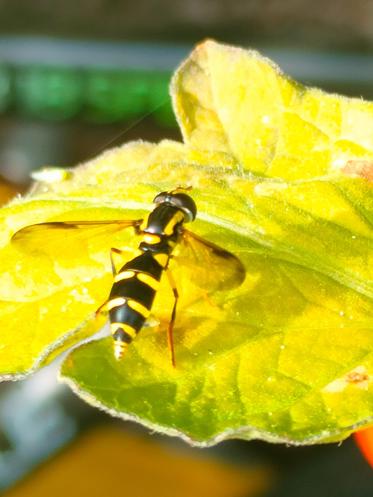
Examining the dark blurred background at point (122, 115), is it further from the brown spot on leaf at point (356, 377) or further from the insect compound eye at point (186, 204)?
the brown spot on leaf at point (356, 377)

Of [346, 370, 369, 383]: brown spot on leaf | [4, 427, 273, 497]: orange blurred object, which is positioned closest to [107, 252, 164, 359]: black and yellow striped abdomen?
[346, 370, 369, 383]: brown spot on leaf

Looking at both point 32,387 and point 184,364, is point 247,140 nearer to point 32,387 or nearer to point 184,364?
point 184,364

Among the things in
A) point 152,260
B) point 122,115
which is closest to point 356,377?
point 152,260

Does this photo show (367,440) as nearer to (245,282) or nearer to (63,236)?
(245,282)

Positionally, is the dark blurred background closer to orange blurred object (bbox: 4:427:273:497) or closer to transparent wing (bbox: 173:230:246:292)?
orange blurred object (bbox: 4:427:273:497)

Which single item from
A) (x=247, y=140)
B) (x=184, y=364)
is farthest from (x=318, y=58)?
(x=184, y=364)

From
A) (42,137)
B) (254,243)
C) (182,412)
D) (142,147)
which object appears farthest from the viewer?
(42,137)
